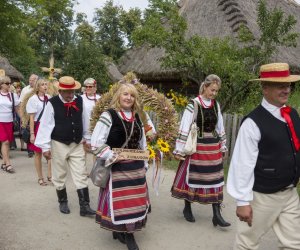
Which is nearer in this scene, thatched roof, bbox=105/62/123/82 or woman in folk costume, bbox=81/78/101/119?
woman in folk costume, bbox=81/78/101/119

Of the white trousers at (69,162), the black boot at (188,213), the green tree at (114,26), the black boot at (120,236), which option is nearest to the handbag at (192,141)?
the black boot at (188,213)

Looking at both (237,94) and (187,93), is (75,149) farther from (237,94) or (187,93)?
(187,93)

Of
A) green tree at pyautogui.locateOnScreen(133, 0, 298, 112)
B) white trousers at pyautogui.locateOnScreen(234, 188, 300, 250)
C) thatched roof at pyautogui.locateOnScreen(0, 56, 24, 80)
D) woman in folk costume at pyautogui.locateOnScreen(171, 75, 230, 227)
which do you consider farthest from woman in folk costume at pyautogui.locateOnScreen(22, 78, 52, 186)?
thatched roof at pyautogui.locateOnScreen(0, 56, 24, 80)

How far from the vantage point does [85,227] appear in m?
5.04

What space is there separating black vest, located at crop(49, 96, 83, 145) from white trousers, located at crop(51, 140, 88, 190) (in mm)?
88

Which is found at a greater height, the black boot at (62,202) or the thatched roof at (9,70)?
the thatched roof at (9,70)

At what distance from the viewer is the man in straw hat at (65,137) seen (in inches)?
213

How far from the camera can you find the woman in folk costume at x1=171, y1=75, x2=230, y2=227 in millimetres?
5098

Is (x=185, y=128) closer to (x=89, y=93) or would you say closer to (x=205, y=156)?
(x=205, y=156)

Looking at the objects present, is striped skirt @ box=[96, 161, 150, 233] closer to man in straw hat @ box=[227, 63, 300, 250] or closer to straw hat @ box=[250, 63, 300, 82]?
man in straw hat @ box=[227, 63, 300, 250]

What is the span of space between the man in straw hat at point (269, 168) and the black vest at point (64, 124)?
2878 mm

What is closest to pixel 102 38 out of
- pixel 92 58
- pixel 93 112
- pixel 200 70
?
pixel 92 58

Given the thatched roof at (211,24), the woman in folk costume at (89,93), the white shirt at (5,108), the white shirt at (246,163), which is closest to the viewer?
the white shirt at (246,163)

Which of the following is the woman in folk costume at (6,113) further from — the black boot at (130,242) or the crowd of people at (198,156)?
the black boot at (130,242)
